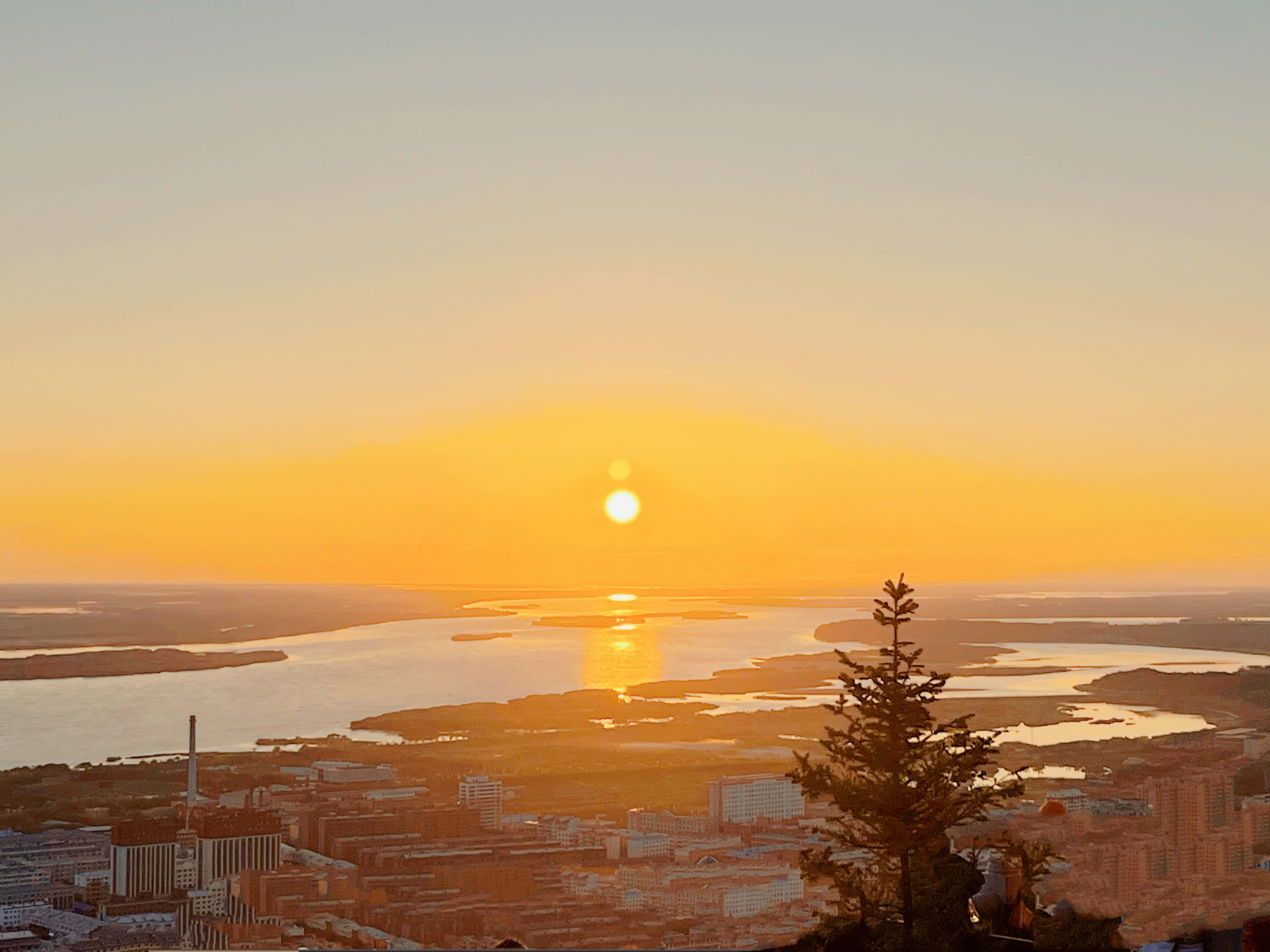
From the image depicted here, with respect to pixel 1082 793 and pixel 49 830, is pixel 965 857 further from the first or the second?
pixel 49 830

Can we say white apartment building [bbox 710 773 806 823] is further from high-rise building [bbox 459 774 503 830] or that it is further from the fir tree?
the fir tree

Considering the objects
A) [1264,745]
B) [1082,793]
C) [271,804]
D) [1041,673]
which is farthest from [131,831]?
[1041,673]

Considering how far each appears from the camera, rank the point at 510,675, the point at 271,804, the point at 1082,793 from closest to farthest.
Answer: the point at 1082,793
the point at 271,804
the point at 510,675

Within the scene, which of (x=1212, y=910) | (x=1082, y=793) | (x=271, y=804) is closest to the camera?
(x=1212, y=910)

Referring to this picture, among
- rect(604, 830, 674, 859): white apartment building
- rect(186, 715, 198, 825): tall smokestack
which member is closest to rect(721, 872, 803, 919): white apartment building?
rect(604, 830, 674, 859): white apartment building

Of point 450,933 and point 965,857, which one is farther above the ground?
point 965,857

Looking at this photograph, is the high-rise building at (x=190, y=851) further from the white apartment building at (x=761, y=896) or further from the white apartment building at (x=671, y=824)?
the white apartment building at (x=761, y=896)

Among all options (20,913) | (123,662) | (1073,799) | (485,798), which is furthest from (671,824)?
(123,662)
